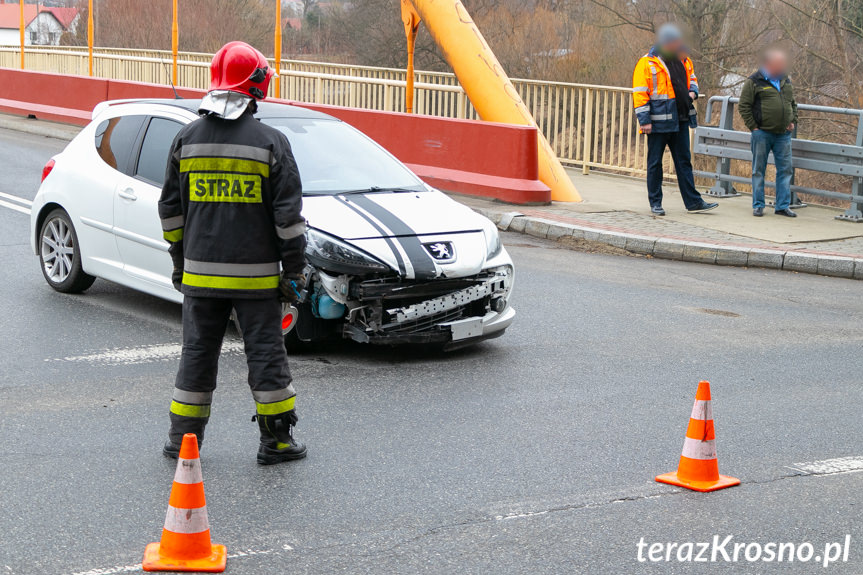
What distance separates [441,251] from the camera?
6.97 metres

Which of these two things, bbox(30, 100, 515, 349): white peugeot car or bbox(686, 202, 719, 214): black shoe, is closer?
bbox(30, 100, 515, 349): white peugeot car

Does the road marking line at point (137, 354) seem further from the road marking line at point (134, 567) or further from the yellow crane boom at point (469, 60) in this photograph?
the yellow crane boom at point (469, 60)

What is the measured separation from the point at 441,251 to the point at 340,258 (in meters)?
0.68

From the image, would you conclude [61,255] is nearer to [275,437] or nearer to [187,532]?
[275,437]

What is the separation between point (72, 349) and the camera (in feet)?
23.4

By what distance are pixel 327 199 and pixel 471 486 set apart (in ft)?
9.69

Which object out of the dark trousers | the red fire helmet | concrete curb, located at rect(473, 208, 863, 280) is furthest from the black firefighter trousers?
the dark trousers

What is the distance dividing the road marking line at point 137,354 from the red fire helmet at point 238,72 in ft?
7.55

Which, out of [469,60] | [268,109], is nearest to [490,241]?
[268,109]

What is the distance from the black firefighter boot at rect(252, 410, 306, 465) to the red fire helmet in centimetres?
149

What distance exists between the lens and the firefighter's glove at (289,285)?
5062 mm

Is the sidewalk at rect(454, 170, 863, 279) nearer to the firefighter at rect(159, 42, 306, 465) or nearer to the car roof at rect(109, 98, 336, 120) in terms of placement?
the car roof at rect(109, 98, 336, 120)

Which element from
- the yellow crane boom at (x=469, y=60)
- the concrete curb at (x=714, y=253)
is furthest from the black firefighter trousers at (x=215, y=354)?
the yellow crane boom at (x=469, y=60)

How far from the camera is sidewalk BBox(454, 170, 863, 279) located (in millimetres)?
11234
